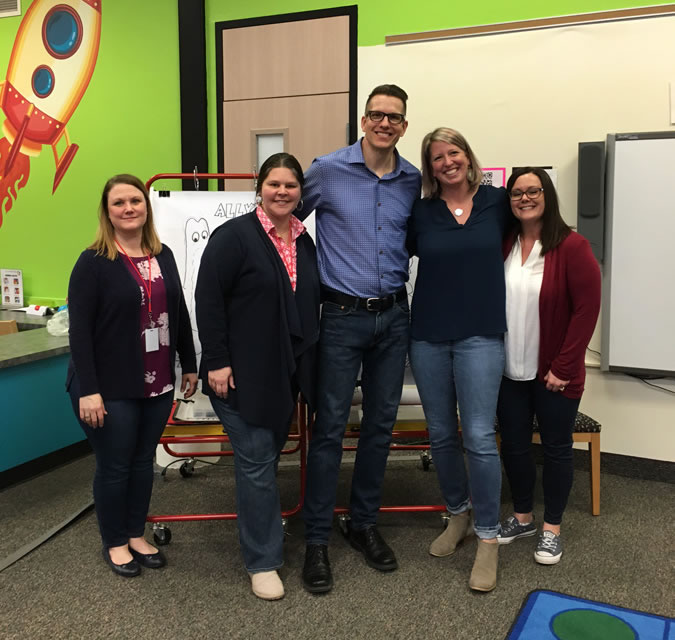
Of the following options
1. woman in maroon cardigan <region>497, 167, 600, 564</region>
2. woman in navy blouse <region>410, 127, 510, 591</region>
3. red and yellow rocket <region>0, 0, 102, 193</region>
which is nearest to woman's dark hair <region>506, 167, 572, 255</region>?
woman in maroon cardigan <region>497, 167, 600, 564</region>

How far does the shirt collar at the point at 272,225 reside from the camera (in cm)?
184

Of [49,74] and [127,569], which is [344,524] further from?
[49,74]

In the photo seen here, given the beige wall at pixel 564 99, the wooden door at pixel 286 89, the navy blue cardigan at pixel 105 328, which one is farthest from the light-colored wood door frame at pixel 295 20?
the navy blue cardigan at pixel 105 328

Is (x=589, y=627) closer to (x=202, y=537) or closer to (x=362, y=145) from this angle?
(x=202, y=537)

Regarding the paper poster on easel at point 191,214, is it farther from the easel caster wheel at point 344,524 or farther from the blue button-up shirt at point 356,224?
the easel caster wheel at point 344,524

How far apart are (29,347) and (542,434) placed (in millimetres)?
2435

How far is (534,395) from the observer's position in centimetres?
212

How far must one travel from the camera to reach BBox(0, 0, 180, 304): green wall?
3.62 m

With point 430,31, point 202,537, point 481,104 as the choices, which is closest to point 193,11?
point 430,31

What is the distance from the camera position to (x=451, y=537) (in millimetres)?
2209

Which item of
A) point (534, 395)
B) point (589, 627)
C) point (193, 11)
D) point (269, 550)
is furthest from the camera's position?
point (193, 11)

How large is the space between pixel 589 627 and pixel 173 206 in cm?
218

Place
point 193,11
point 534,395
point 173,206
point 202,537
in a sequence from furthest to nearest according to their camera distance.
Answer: point 193,11, point 173,206, point 202,537, point 534,395

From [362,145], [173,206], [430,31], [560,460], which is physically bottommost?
[560,460]
